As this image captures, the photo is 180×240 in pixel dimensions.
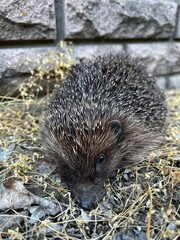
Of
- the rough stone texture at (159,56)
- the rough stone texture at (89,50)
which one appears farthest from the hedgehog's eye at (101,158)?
the rough stone texture at (159,56)

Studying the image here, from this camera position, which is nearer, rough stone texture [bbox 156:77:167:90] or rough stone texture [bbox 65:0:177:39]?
rough stone texture [bbox 65:0:177:39]

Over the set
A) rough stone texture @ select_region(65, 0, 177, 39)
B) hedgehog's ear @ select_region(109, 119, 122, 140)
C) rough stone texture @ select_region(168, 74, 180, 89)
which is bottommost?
rough stone texture @ select_region(168, 74, 180, 89)

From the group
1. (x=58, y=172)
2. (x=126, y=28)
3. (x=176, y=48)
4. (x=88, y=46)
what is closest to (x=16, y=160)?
(x=58, y=172)

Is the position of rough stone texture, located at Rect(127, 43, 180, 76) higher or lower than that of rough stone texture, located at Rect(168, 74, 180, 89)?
higher

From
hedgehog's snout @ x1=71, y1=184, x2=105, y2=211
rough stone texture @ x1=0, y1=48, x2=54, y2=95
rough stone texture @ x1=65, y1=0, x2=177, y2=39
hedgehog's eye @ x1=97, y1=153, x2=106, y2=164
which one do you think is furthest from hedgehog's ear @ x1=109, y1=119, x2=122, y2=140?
rough stone texture @ x1=65, y1=0, x2=177, y2=39

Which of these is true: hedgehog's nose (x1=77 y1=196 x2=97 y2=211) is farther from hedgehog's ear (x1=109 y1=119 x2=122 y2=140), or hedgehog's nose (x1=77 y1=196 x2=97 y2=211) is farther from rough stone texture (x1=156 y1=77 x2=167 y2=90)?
rough stone texture (x1=156 y1=77 x2=167 y2=90)

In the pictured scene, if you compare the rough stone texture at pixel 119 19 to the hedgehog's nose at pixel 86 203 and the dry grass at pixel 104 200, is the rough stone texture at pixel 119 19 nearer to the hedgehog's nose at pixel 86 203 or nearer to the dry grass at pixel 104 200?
the dry grass at pixel 104 200

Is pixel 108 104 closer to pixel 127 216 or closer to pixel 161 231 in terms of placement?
pixel 127 216
